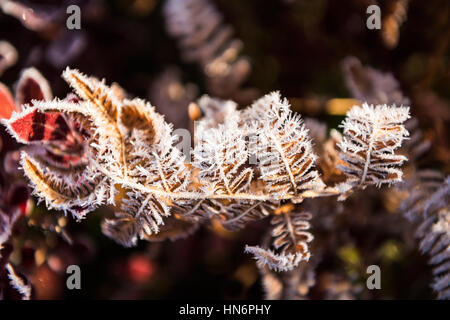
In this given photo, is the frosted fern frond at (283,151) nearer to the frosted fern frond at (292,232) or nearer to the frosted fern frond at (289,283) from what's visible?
the frosted fern frond at (292,232)

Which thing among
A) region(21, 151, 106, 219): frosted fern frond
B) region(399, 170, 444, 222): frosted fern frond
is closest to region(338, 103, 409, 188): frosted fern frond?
region(399, 170, 444, 222): frosted fern frond

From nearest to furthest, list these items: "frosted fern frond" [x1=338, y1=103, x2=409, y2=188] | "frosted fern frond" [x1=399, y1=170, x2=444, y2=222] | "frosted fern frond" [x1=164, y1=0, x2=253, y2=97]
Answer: "frosted fern frond" [x1=338, y1=103, x2=409, y2=188] → "frosted fern frond" [x1=399, y1=170, x2=444, y2=222] → "frosted fern frond" [x1=164, y1=0, x2=253, y2=97]

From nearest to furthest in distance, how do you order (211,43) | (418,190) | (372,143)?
(372,143), (418,190), (211,43)

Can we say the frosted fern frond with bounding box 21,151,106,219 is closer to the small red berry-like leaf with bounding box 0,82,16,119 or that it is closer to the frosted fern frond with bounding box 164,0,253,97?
the small red berry-like leaf with bounding box 0,82,16,119

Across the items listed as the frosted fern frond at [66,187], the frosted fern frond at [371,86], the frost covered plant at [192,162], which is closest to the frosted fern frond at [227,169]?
the frost covered plant at [192,162]

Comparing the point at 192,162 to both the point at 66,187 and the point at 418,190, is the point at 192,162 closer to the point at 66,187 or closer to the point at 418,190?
the point at 66,187

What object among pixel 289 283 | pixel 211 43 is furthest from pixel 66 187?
pixel 211 43

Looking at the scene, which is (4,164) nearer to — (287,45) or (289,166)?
(289,166)
